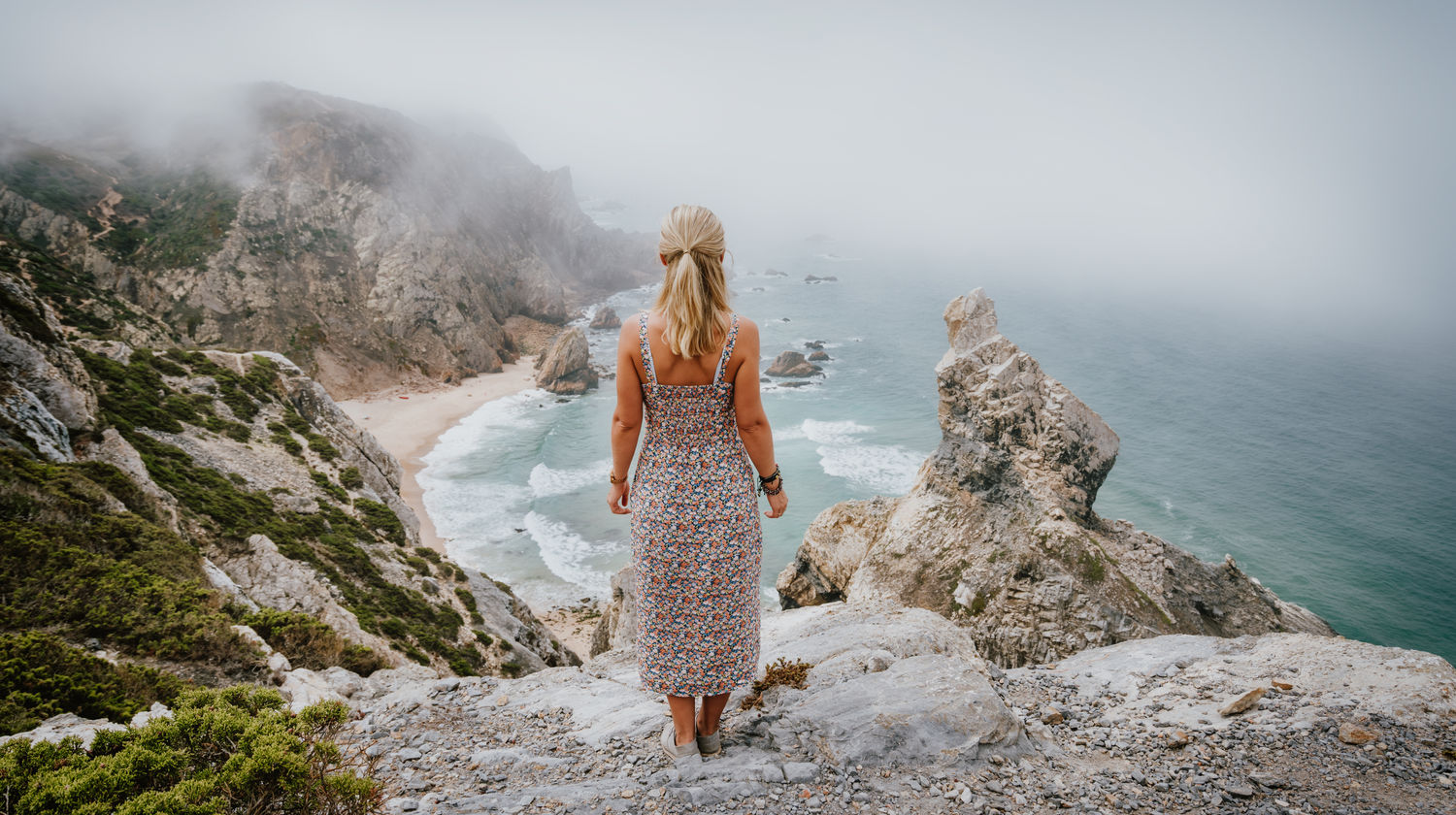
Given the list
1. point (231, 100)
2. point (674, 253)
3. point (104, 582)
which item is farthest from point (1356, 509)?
point (231, 100)

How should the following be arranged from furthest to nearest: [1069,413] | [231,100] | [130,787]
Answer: [231,100]
[1069,413]
[130,787]

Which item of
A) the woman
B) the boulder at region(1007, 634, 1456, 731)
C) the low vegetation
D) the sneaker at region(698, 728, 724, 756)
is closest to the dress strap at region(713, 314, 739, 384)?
the woman

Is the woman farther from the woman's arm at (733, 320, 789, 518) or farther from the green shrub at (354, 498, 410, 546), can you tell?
the green shrub at (354, 498, 410, 546)

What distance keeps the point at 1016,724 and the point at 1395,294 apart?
162378 mm

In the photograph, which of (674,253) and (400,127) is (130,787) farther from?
(400,127)

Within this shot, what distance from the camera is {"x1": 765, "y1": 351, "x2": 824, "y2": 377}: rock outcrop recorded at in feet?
222

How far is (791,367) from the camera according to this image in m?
68.2

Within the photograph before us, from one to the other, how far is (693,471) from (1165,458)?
58.2 meters

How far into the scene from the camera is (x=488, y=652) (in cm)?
1706

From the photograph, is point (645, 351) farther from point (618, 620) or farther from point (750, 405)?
point (618, 620)

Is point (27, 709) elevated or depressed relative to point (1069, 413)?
depressed

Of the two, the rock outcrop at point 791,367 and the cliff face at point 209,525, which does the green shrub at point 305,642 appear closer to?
the cliff face at point 209,525

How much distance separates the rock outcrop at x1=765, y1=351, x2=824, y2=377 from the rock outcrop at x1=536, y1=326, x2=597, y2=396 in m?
19.1

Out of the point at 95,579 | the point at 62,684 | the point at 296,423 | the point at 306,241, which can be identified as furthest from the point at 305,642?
the point at 306,241
